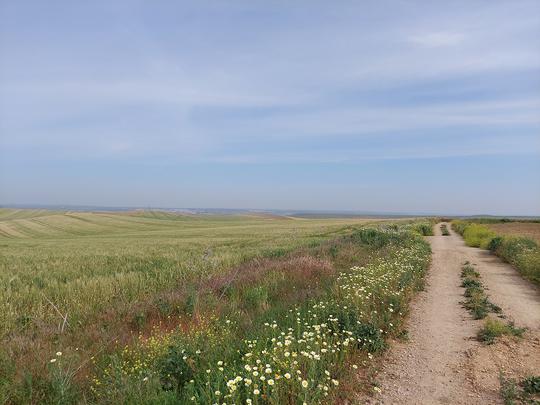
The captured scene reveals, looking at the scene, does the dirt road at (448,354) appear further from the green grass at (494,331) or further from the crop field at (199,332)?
the crop field at (199,332)

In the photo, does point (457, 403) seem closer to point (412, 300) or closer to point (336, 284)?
point (336, 284)

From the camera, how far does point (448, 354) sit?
673 cm

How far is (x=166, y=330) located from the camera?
25.2 feet

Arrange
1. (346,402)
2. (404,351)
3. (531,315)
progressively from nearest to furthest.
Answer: (346,402), (404,351), (531,315)

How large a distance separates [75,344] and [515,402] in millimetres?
7337

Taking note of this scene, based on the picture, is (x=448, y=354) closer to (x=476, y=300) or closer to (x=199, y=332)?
(x=476, y=300)

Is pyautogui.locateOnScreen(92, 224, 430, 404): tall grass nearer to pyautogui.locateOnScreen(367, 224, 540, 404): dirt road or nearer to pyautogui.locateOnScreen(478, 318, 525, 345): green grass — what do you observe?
pyautogui.locateOnScreen(367, 224, 540, 404): dirt road

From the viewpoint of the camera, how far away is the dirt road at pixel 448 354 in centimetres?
527

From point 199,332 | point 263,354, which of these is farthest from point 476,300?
point 199,332

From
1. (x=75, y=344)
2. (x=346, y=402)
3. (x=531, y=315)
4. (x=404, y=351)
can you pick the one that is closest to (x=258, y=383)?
(x=346, y=402)

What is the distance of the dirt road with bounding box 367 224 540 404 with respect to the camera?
17.3ft

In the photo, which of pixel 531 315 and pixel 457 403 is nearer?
pixel 457 403

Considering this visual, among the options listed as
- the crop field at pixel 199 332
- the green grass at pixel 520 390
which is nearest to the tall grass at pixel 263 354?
the crop field at pixel 199 332

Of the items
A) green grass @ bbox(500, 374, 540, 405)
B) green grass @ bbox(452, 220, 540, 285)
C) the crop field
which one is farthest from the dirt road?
green grass @ bbox(452, 220, 540, 285)
